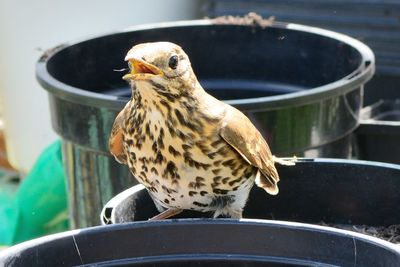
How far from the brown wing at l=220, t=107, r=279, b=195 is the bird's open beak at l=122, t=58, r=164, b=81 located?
252 mm

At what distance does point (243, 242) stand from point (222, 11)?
9.78ft

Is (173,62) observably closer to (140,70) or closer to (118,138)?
(140,70)

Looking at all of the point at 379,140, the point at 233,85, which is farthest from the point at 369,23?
the point at 379,140

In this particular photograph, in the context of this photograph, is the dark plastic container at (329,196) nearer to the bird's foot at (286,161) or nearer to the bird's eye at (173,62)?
the bird's foot at (286,161)

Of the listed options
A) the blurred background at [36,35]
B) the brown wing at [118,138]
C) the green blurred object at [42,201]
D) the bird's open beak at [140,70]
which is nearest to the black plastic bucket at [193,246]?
the bird's open beak at [140,70]

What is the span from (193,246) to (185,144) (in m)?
0.37

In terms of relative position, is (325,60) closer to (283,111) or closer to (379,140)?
(379,140)

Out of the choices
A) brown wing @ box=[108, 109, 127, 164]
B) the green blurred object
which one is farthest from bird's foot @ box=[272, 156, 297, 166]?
the green blurred object

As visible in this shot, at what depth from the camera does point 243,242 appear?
1.63m

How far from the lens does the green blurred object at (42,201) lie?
3.93 metres

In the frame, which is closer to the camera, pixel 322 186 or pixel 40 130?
pixel 322 186

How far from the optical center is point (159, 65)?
1.84 meters

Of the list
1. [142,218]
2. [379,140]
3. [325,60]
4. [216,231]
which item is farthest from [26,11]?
[216,231]

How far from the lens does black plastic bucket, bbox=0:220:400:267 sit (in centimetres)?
158
